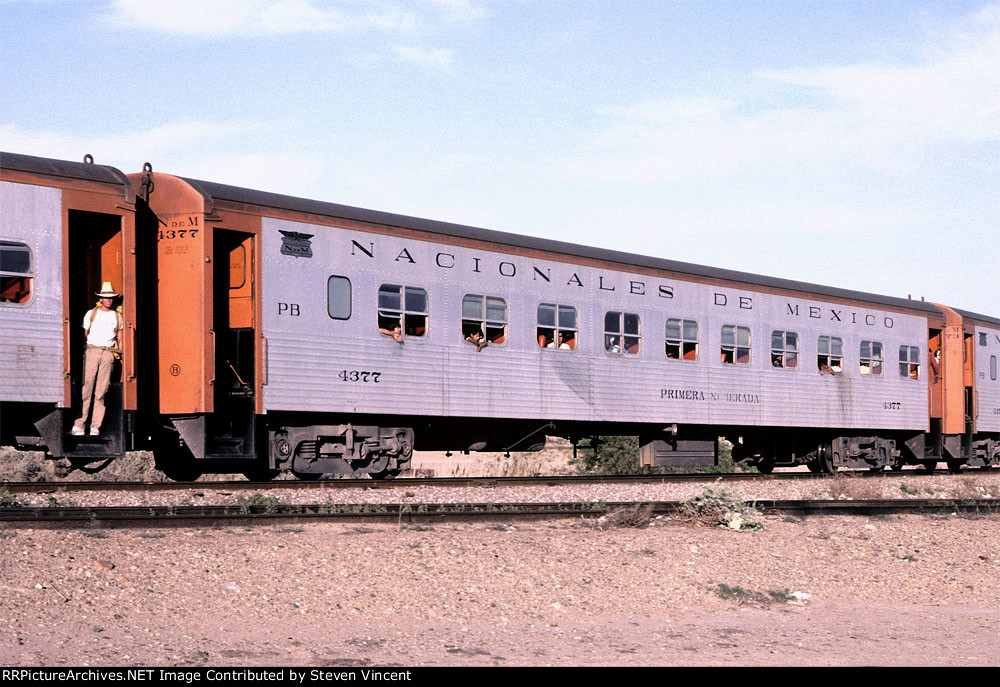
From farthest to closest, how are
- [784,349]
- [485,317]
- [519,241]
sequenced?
[784,349], [519,241], [485,317]

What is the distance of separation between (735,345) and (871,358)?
4.45m

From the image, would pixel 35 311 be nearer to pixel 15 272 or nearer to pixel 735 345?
pixel 15 272

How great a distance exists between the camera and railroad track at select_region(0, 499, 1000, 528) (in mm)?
10609

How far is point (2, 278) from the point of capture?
1205 centimetres

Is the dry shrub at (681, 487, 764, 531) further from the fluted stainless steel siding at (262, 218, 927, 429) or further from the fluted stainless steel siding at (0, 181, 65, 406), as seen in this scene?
the fluted stainless steel siding at (0, 181, 65, 406)

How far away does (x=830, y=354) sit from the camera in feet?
76.1

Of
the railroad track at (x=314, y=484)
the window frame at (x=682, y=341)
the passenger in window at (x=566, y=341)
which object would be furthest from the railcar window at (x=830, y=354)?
the passenger in window at (x=566, y=341)

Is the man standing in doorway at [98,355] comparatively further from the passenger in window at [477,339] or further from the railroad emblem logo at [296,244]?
the passenger in window at [477,339]

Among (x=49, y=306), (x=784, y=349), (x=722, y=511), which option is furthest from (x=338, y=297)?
(x=784, y=349)

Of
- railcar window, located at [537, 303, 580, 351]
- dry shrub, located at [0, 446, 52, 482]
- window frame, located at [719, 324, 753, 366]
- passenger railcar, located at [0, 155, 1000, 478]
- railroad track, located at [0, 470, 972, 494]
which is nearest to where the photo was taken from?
passenger railcar, located at [0, 155, 1000, 478]

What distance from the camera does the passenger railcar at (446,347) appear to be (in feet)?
45.4

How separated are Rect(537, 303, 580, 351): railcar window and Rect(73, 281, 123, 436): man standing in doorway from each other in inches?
287

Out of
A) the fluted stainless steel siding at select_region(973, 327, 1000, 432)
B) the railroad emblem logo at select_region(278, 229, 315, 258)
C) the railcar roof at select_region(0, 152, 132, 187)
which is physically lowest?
the fluted stainless steel siding at select_region(973, 327, 1000, 432)

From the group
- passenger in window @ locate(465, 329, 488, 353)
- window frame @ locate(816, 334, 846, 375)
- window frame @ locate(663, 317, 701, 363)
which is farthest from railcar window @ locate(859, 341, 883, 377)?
passenger in window @ locate(465, 329, 488, 353)
